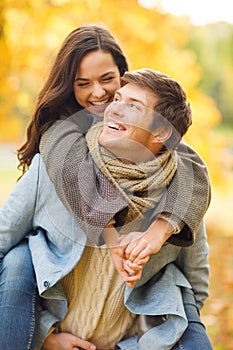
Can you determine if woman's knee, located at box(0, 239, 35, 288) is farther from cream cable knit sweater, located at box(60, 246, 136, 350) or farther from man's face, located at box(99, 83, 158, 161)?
man's face, located at box(99, 83, 158, 161)

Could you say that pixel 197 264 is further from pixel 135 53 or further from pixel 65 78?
pixel 135 53

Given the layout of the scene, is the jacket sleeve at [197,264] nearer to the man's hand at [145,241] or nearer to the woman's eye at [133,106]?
the man's hand at [145,241]

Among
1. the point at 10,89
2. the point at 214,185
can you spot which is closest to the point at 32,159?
the point at 10,89

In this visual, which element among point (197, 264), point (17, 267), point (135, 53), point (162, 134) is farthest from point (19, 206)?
point (135, 53)

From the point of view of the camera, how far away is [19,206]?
1.54 metres

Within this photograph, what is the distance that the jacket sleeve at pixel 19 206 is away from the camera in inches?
60.4

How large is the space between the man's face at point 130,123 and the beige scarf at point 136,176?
3 cm

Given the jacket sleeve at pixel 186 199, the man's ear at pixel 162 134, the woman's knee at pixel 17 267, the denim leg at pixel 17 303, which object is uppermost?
the man's ear at pixel 162 134

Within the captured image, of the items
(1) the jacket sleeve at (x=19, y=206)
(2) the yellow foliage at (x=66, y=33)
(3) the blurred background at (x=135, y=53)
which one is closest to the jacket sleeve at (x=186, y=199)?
(1) the jacket sleeve at (x=19, y=206)

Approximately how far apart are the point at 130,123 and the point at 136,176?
0.13 meters

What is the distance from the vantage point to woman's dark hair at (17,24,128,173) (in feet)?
5.19

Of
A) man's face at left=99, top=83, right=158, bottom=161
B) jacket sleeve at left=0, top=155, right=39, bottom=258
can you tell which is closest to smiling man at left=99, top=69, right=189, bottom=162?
man's face at left=99, top=83, right=158, bottom=161

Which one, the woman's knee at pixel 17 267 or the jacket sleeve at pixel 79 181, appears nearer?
the jacket sleeve at pixel 79 181

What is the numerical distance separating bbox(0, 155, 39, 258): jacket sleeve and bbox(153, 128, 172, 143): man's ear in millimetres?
320
